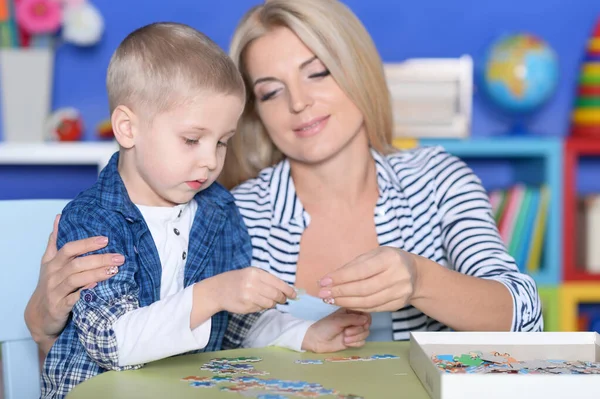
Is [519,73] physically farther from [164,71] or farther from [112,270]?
[112,270]

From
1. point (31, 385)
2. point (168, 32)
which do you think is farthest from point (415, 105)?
point (31, 385)

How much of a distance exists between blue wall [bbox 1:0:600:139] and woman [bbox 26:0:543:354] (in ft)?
3.72

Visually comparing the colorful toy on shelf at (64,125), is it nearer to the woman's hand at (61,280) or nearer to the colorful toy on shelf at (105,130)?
the colorful toy on shelf at (105,130)

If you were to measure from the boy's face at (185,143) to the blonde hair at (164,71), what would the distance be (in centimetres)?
2

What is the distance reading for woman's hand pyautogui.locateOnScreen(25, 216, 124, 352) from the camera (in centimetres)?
124

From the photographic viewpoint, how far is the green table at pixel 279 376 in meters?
1.03

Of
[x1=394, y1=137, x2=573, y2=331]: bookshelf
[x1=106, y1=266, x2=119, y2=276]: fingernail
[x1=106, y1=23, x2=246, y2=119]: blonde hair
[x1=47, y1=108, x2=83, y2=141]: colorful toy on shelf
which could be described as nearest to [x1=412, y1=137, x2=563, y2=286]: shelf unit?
[x1=394, y1=137, x2=573, y2=331]: bookshelf

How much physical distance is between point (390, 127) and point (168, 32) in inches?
28.2

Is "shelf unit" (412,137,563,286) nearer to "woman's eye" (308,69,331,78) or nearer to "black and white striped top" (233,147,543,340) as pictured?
"black and white striped top" (233,147,543,340)

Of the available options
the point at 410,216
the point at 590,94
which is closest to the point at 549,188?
the point at 590,94

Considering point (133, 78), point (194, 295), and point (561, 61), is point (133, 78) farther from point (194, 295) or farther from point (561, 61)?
point (561, 61)

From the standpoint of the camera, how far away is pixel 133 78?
1.36 m

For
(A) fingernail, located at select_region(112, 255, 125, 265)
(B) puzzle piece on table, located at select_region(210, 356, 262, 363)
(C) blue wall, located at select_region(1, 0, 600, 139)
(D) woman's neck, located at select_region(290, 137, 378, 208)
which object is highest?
(C) blue wall, located at select_region(1, 0, 600, 139)

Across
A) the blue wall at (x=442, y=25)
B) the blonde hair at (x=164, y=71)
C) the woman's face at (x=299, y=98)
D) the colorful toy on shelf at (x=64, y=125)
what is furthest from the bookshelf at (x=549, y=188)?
the blonde hair at (x=164, y=71)
